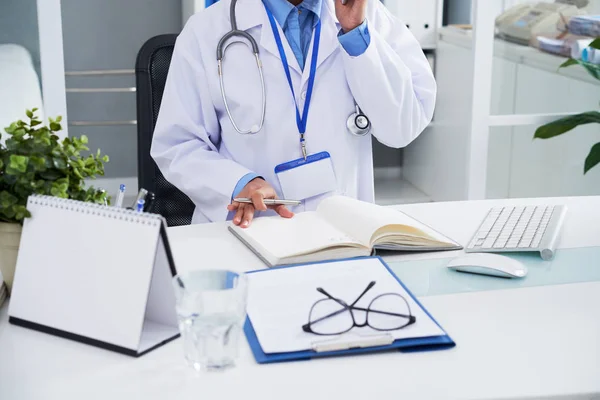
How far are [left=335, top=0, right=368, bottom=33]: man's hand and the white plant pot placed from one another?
2.91 ft

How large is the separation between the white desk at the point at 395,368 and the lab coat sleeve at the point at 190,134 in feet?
2.18

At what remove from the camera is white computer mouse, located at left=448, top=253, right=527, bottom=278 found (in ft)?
4.07

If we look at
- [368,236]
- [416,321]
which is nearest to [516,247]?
[368,236]

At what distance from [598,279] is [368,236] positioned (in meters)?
0.37

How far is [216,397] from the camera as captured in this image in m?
0.88

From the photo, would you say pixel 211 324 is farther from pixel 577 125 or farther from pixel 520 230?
pixel 577 125

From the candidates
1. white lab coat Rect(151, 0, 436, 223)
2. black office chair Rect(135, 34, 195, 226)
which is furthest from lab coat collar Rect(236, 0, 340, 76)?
black office chair Rect(135, 34, 195, 226)

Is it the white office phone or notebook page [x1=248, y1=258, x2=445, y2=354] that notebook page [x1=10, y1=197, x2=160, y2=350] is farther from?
the white office phone

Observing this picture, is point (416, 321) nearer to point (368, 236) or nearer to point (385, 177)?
point (368, 236)

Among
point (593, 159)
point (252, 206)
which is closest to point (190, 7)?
point (593, 159)

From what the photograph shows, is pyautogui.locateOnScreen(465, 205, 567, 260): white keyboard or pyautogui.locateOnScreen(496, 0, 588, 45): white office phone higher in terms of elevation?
pyautogui.locateOnScreen(496, 0, 588, 45): white office phone

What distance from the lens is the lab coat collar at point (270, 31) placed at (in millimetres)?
1781

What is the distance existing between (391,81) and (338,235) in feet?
1.82

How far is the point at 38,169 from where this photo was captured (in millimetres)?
1112
